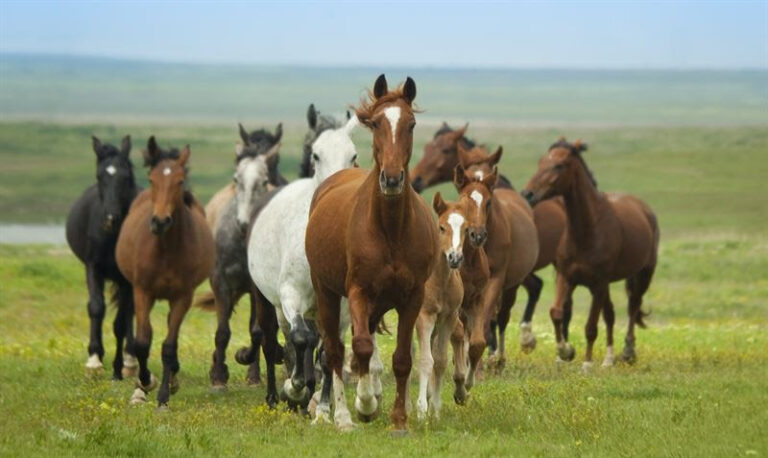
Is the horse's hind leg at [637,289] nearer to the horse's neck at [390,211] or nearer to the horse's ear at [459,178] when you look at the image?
the horse's ear at [459,178]

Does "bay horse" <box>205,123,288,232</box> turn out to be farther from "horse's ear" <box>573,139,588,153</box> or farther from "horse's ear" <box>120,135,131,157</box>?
"horse's ear" <box>573,139,588,153</box>

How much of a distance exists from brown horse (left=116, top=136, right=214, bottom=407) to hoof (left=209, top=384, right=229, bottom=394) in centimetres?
79

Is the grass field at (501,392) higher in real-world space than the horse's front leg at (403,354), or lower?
lower

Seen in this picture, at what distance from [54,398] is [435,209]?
4.02m

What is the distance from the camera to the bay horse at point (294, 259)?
12.4 metres

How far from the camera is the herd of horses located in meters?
11.1

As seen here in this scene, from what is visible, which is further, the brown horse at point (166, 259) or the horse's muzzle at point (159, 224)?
the brown horse at point (166, 259)

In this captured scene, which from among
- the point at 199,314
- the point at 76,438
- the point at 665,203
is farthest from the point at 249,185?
the point at 665,203

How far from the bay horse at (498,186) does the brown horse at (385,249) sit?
471cm

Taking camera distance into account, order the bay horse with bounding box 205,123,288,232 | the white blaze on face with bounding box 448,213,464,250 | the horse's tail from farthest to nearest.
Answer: the horse's tail
the bay horse with bounding box 205,123,288,232
the white blaze on face with bounding box 448,213,464,250

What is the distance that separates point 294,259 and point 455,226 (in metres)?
1.33

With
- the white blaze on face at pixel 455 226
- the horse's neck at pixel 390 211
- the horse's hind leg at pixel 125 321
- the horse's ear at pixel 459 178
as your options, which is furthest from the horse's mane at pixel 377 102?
the horse's hind leg at pixel 125 321

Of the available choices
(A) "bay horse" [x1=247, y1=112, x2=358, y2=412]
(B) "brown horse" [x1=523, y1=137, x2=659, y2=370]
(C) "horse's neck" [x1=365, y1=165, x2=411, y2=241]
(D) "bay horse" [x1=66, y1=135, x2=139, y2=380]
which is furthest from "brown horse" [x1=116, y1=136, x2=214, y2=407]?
(B) "brown horse" [x1=523, y1=137, x2=659, y2=370]

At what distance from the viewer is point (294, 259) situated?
12.7m
